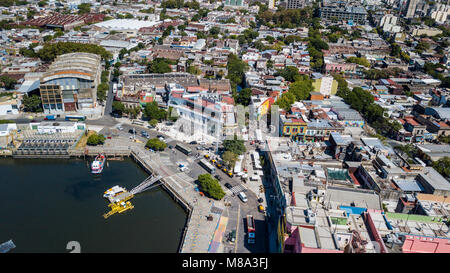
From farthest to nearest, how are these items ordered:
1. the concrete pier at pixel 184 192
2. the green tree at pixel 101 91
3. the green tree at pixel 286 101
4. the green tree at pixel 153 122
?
the green tree at pixel 101 91, the green tree at pixel 286 101, the green tree at pixel 153 122, the concrete pier at pixel 184 192

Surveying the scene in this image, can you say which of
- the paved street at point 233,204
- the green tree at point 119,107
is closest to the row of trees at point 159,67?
the green tree at point 119,107

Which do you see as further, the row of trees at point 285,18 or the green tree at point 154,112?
the row of trees at point 285,18

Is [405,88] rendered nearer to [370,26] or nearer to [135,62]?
[135,62]

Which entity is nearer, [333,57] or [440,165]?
[440,165]

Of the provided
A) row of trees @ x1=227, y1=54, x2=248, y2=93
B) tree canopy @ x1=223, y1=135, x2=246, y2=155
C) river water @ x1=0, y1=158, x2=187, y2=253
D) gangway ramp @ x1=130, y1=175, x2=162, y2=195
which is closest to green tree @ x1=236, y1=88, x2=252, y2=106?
row of trees @ x1=227, y1=54, x2=248, y2=93

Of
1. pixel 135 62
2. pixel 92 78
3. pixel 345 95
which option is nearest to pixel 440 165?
pixel 345 95

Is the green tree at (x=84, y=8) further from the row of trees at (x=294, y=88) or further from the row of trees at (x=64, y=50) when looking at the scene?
the row of trees at (x=294, y=88)

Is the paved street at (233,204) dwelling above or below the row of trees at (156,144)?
below
